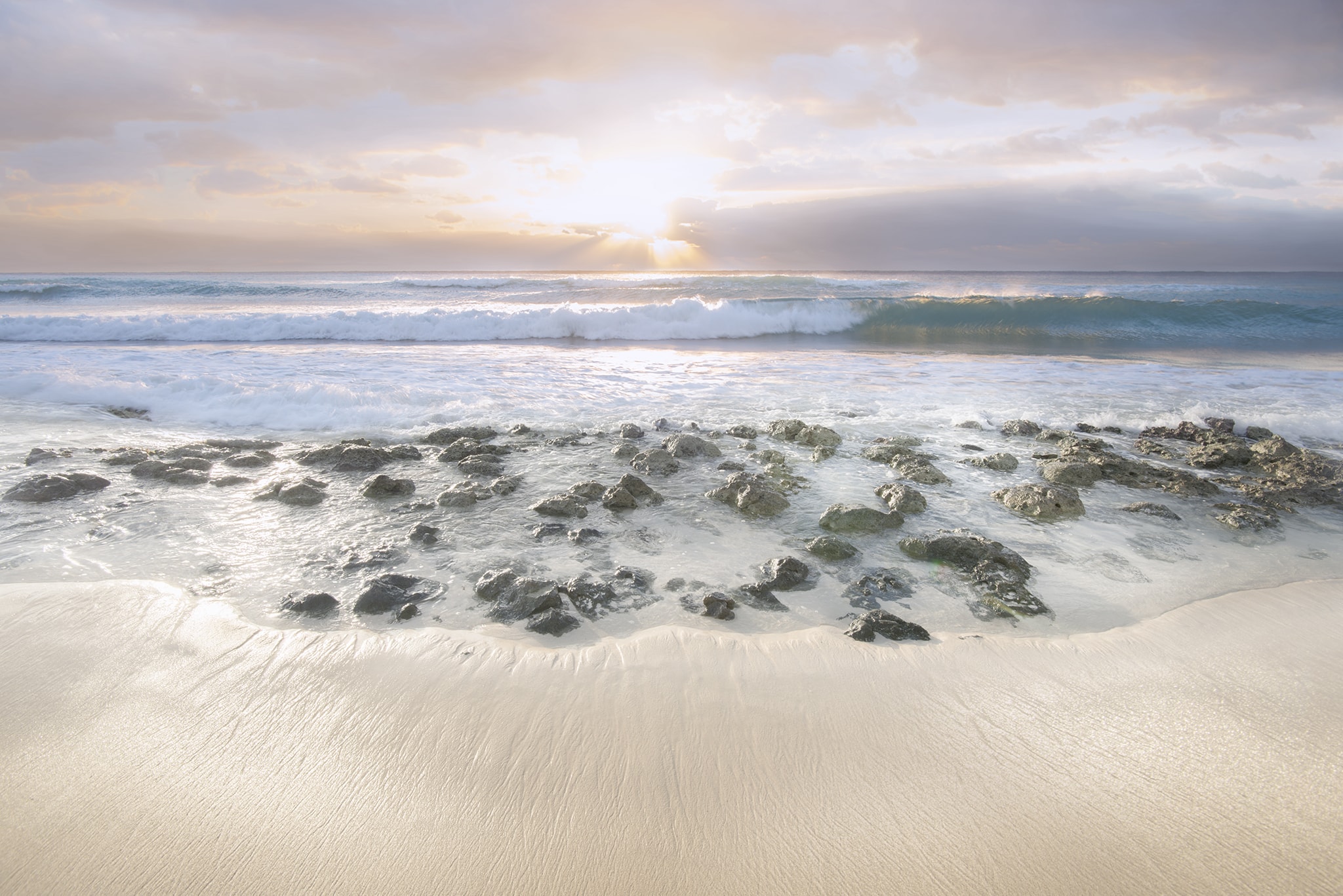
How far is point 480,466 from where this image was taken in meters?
4.23

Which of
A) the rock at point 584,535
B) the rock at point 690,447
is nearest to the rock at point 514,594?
the rock at point 584,535

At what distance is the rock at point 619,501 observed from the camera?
3545mm

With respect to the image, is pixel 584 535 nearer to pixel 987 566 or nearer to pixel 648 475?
pixel 648 475

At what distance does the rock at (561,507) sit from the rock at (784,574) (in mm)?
1148

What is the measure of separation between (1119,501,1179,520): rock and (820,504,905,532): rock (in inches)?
58.9

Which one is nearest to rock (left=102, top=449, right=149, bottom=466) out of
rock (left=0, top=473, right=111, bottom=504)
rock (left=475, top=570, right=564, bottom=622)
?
rock (left=0, top=473, right=111, bottom=504)

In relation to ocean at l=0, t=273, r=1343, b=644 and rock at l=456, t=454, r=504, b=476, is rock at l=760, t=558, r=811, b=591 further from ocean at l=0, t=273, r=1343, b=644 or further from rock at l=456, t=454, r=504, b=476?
rock at l=456, t=454, r=504, b=476

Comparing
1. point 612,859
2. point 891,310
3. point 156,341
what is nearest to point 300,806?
point 612,859

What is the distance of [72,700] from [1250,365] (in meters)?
13.8

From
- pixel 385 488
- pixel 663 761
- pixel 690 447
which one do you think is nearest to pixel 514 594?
pixel 663 761

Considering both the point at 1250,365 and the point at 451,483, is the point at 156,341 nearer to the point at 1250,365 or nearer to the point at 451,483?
the point at 451,483

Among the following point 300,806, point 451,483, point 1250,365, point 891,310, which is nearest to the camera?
point 300,806

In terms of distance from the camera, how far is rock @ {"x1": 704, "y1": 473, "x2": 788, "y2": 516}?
3479 mm

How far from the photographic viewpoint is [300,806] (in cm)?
153
